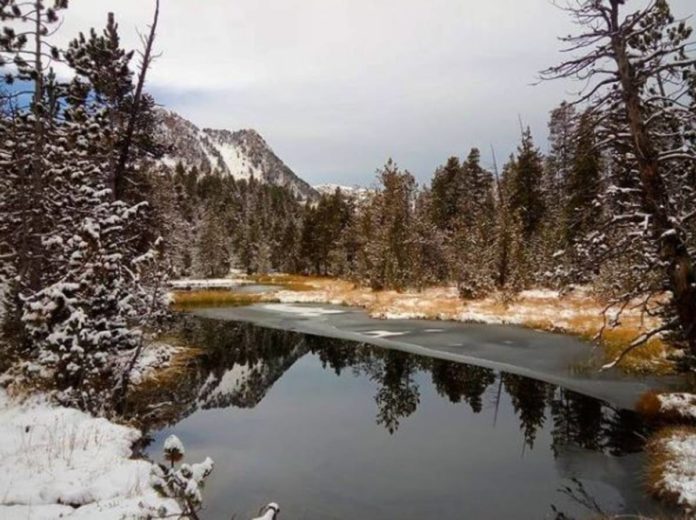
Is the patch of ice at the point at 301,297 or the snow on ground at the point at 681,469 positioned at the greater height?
the patch of ice at the point at 301,297

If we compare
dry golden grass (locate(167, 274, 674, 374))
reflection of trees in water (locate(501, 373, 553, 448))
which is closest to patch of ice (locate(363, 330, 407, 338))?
dry golden grass (locate(167, 274, 674, 374))

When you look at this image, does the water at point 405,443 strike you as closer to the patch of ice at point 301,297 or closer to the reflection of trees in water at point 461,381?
the reflection of trees in water at point 461,381

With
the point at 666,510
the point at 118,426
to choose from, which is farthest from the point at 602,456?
the point at 118,426

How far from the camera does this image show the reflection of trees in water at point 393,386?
12711 mm

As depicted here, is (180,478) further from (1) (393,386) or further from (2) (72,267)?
(1) (393,386)

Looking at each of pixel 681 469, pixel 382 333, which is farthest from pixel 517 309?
pixel 681 469

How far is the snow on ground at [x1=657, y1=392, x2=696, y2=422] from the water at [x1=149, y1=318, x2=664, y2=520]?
84 cm

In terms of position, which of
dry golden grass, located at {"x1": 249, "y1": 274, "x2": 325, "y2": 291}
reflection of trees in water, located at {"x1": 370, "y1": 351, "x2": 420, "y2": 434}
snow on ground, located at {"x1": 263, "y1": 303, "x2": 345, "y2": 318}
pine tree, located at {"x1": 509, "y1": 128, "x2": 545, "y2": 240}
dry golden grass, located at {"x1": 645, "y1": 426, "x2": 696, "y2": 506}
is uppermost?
pine tree, located at {"x1": 509, "y1": 128, "x2": 545, "y2": 240}

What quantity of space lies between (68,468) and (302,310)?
3168cm

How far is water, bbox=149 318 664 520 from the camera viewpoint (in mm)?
8914

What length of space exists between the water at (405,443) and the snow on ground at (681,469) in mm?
490

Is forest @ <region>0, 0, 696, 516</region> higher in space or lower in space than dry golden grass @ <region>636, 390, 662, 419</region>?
higher

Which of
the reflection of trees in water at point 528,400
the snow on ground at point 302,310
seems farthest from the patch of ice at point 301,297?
the reflection of trees in water at point 528,400

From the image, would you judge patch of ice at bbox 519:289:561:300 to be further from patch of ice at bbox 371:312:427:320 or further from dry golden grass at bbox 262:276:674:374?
patch of ice at bbox 371:312:427:320
